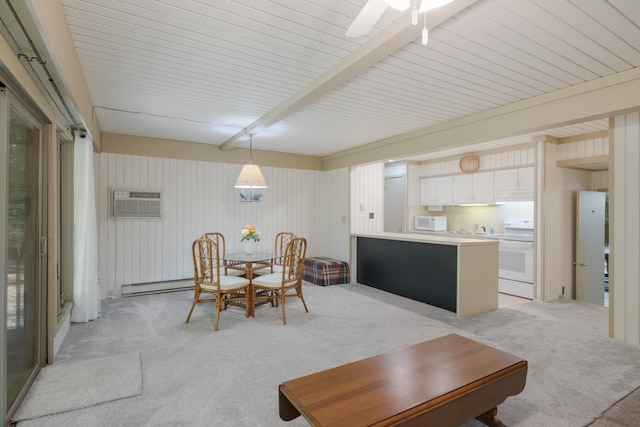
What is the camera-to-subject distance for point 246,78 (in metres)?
2.85

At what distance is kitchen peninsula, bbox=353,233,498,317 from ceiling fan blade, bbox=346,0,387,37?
116 inches

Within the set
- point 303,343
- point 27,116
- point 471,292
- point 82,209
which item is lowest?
point 303,343

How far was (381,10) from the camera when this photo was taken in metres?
1.45

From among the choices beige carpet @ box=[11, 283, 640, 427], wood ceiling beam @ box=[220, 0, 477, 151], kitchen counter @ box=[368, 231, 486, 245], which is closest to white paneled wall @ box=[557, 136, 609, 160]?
kitchen counter @ box=[368, 231, 486, 245]

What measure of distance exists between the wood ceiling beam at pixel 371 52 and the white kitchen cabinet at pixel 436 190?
13.5 ft

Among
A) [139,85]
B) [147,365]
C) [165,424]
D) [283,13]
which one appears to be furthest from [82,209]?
[283,13]

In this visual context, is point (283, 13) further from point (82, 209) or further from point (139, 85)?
point (82, 209)

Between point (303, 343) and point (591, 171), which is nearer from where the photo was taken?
point (303, 343)

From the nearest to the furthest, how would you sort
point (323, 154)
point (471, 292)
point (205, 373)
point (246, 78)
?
point (205, 373) → point (246, 78) → point (471, 292) → point (323, 154)

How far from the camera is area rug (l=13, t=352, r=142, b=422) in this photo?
204 centimetres

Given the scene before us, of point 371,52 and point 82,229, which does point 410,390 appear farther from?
point 82,229

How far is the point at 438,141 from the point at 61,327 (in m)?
4.56

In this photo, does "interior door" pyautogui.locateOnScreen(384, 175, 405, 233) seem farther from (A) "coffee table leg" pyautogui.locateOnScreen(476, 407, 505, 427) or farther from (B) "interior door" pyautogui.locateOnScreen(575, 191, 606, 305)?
(A) "coffee table leg" pyautogui.locateOnScreen(476, 407, 505, 427)

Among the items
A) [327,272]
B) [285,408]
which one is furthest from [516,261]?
[285,408]
